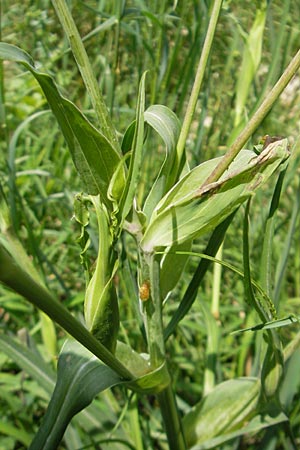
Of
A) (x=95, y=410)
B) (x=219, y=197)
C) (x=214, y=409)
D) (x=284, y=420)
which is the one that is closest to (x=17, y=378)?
(x=95, y=410)

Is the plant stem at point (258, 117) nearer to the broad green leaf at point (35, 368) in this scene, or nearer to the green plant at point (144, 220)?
the green plant at point (144, 220)

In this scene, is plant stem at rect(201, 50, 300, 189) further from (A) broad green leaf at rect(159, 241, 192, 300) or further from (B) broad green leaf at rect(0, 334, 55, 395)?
(B) broad green leaf at rect(0, 334, 55, 395)

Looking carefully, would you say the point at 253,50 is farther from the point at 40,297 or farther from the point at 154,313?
the point at 40,297

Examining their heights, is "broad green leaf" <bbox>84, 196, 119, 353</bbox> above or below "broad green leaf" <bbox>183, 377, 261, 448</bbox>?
above

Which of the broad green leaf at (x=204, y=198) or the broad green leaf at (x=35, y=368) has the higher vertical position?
the broad green leaf at (x=204, y=198)

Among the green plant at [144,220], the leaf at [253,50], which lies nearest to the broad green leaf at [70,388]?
the green plant at [144,220]

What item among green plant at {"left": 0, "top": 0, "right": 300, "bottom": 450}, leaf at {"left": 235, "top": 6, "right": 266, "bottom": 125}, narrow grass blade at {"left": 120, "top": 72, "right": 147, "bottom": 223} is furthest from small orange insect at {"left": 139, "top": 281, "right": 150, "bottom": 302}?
leaf at {"left": 235, "top": 6, "right": 266, "bottom": 125}
